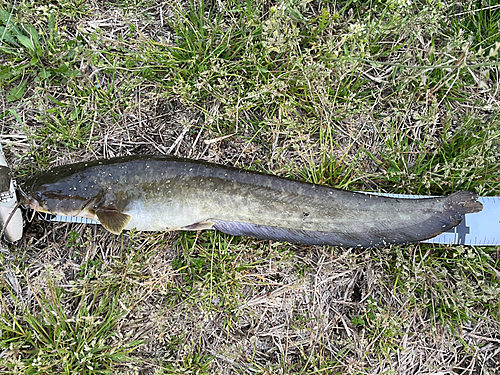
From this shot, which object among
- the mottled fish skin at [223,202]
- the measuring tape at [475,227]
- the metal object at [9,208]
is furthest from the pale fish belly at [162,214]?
the metal object at [9,208]

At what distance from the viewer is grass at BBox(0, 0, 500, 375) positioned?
2.87 m

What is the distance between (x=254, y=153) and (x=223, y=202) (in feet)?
2.10

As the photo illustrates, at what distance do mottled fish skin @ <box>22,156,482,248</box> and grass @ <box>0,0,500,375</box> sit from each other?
296 millimetres

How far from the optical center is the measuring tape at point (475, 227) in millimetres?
2895

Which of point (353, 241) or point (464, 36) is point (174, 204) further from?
point (464, 36)

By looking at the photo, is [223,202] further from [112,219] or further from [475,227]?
[475,227]

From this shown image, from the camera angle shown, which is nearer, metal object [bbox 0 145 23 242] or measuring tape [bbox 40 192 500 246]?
metal object [bbox 0 145 23 242]

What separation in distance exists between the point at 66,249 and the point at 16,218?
459 mm

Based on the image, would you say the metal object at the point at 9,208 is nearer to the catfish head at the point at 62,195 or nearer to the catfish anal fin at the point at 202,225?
the catfish head at the point at 62,195

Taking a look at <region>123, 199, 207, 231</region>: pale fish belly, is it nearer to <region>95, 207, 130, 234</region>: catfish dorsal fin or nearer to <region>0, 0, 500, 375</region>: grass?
<region>95, 207, 130, 234</region>: catfish dorsal fin

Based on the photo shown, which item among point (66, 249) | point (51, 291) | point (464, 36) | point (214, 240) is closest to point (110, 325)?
point (51, 291)

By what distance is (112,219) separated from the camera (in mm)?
2648

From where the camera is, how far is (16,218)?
2.84m

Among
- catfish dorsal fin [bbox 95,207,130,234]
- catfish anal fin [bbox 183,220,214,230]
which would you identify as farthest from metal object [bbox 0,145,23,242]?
catfish anal fin [bbox 183,220,214,230]
